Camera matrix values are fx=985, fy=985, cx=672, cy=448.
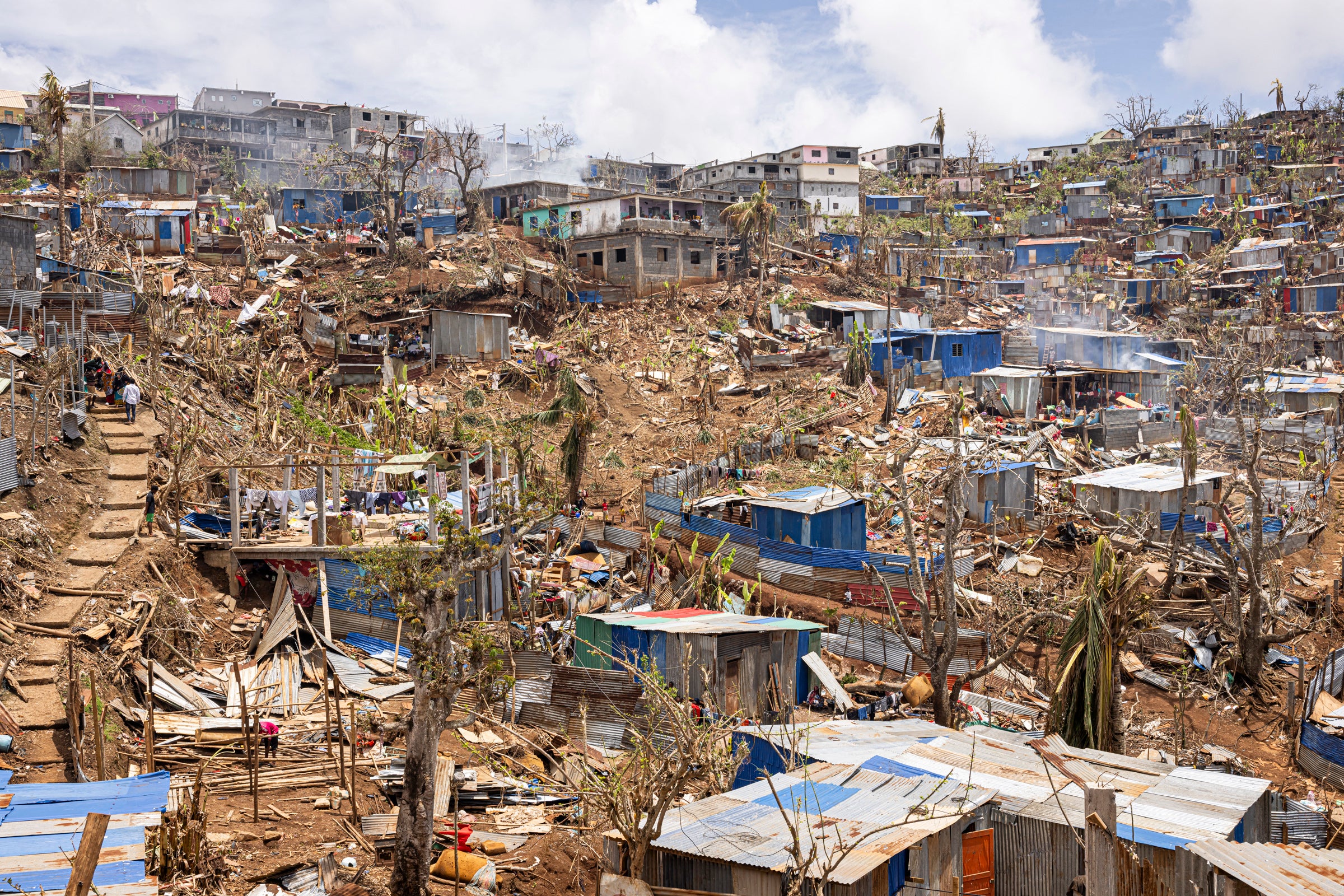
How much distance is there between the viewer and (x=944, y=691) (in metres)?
12.2

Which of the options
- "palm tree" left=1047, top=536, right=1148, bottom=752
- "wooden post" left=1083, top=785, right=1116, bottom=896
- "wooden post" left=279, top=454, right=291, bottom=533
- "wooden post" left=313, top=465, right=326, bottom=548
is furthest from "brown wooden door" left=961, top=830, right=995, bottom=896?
"wooden post" left=279, top=454, right=291, bottom=533

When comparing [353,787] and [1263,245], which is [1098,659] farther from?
[1263,245]

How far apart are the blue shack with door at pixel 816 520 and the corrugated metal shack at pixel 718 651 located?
6.39 m

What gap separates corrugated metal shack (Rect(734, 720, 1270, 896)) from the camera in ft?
26.6

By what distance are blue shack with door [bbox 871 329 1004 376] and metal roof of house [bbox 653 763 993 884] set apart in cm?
2658

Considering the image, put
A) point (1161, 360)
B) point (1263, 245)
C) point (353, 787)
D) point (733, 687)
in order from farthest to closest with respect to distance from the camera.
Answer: point (1263, 245) → point (1161, 360) → point (733, 687) → point (353, 787)

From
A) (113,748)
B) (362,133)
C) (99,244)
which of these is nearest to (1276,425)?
(113,748)

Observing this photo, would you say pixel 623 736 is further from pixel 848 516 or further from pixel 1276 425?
pixel 1276 425

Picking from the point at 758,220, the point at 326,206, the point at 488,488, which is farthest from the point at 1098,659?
the point at 326,206

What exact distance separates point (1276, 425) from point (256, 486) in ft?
94.1

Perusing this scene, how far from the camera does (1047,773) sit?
9.08 m

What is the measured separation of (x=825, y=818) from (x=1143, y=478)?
1950cm

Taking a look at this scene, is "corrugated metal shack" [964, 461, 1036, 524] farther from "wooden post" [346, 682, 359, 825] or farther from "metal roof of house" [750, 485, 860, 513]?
"wooden post" [346, 682, 359, 825]

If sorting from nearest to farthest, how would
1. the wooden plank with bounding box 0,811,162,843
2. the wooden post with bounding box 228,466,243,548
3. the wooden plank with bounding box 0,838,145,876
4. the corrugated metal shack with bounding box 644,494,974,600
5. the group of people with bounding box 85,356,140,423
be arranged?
the wooden plank with bounding box 0,838,145,876 → the wooden plank with bounding box 0,811,162,843 → the wooden post with bounding box 228,466,243,548 → the corrugated metal shack with bounding box 644,494,974,600 → the group of people with bounding box 85,356,140,423
